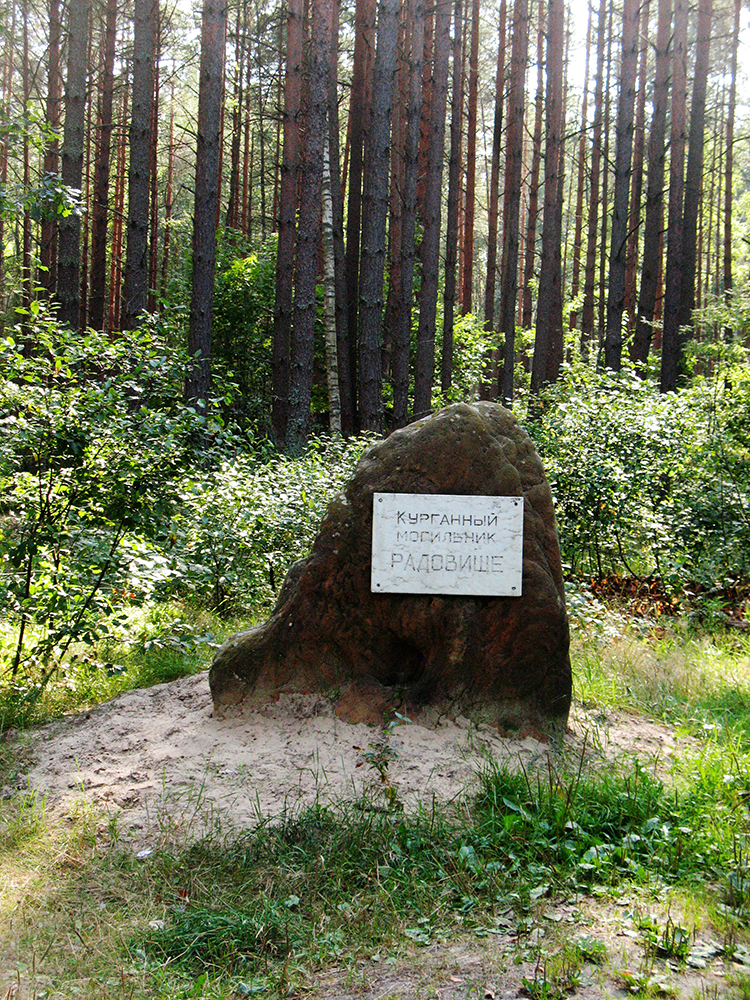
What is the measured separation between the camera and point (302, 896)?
3.13 meters

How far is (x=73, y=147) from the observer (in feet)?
41.7

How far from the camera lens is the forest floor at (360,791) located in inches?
101

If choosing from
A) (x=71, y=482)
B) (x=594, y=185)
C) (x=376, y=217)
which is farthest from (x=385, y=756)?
(x=594, y=185)

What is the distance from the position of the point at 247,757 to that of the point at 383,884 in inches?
50.8

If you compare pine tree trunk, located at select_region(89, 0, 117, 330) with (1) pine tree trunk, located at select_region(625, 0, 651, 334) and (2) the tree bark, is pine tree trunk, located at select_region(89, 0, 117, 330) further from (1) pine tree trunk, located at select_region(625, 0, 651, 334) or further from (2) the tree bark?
(1) pine tree trunk, located at select_region(625, 0, 651, 334)

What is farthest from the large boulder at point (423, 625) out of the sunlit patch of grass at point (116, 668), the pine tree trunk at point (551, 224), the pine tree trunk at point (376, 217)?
the pine tree trunk at point (551, 224)

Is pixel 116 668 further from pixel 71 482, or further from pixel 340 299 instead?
pixel 340 299

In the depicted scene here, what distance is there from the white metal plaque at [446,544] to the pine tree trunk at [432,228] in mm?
9953

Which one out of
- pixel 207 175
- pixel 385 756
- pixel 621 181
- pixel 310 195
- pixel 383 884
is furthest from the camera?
pixel 621 181

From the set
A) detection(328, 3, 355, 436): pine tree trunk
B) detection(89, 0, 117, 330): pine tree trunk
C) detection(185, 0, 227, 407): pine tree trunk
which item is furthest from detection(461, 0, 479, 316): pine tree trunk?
detection(185, 0, 227, 407): pine tree trunk

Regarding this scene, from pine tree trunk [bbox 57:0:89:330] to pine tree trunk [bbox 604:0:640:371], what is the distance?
8831mm

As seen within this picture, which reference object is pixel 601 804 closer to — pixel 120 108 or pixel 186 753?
pixel 186 753

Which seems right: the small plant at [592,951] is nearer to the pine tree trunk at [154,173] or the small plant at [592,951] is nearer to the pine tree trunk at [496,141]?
the pine tree trunk at [496,141]

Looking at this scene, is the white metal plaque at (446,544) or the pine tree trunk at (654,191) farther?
the pine tree trunk at (654,191)
